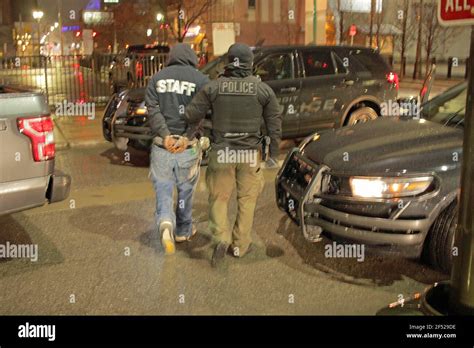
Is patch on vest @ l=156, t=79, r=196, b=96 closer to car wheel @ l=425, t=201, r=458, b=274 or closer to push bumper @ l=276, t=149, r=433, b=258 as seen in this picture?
push bumper @ l=276, t=149, r=433, b=258

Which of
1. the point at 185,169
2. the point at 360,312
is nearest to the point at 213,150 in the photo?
the point at 185,169

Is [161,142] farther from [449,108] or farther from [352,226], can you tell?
Result: [449,108]

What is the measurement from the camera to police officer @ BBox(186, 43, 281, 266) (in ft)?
15.8

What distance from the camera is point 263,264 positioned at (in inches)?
200

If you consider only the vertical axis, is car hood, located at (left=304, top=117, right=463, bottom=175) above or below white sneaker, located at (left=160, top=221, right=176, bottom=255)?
above

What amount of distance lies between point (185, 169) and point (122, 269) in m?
1.02

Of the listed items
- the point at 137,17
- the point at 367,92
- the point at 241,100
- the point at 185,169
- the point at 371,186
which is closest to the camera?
the point at 371,186

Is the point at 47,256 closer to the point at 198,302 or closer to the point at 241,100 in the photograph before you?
the point at 198,302
